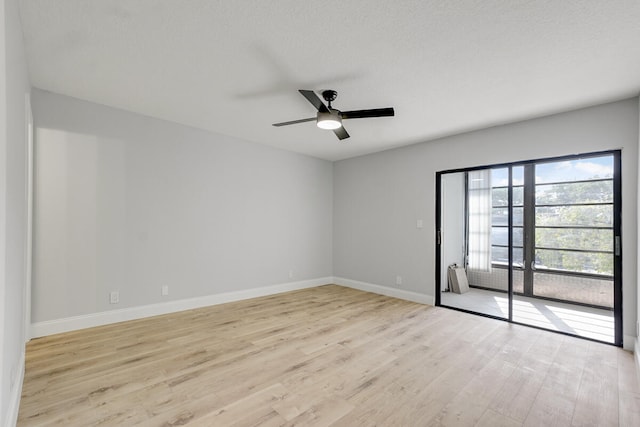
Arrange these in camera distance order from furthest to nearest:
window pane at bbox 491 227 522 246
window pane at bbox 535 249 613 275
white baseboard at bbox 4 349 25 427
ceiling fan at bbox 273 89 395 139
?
window pane at bbox 491 227 522 246 < window pane at bbox 535 249 613 275 < ceiling fan at bbox 273 89 395 139 < white baseboard at bbox 4 349 25 427

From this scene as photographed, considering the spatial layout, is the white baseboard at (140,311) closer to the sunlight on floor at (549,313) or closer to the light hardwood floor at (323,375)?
the light hardwood floor at (323,375)

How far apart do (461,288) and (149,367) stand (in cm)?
484

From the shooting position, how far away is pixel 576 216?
3.61 metres

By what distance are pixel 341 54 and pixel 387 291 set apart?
3.97 m

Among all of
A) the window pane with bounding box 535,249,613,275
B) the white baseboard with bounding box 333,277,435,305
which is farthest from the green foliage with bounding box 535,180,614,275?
the white baseboard with bounding box 333,277,435,305

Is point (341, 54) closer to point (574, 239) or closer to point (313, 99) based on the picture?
point (313, 99)

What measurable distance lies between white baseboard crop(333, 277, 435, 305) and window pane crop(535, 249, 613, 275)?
1.60 m

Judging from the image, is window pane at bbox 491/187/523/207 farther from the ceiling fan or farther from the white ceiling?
the ceiling fan

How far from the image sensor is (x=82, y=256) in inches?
129

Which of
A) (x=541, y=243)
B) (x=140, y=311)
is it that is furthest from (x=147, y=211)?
(x=541, y=243)

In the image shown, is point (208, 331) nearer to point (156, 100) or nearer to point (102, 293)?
point (102, 293)

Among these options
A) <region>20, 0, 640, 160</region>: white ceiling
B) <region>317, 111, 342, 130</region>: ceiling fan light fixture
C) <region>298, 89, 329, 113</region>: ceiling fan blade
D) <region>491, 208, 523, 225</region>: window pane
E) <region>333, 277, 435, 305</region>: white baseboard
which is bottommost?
<region>333, 277, 435, 305</region>: white baseboard

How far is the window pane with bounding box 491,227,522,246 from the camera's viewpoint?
167 inches

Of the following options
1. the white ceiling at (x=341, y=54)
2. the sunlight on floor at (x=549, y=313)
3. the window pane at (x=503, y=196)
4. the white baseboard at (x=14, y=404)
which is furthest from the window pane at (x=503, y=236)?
the white baseboard at (x=14, y=404)
